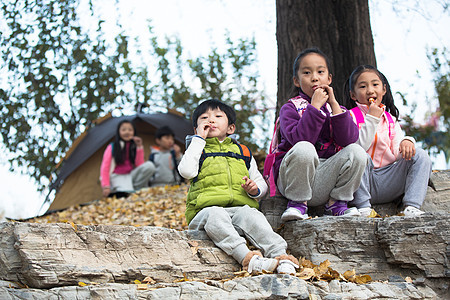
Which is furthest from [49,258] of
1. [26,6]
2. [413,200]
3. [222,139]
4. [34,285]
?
[26,6]

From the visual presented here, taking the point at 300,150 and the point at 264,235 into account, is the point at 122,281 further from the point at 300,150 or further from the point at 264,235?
the point at 300,150

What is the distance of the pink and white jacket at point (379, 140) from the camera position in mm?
4207

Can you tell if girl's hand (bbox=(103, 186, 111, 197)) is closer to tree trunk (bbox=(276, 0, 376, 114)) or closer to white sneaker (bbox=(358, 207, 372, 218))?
tree trunk (bbox=(276, 0, 376, 114))

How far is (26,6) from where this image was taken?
845 cm

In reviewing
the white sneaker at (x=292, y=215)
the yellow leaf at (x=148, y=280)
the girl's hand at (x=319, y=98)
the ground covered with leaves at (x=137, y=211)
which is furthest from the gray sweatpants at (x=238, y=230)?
the ground covered with leaves at (x=137, y=211)

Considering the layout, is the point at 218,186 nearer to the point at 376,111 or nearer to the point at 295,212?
the point at 295,212

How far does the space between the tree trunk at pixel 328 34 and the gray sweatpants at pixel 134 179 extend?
11.6 feet

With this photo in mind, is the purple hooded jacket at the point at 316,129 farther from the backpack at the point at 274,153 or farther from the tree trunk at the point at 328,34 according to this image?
the tree trunk at the point at 328,34

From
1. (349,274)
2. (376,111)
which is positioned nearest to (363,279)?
(349,274)

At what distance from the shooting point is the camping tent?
9484 mm

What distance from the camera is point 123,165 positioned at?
27.8 feet

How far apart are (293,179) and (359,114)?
89 centimetres

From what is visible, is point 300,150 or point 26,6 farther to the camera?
point 26,6

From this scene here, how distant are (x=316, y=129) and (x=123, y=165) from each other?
199 inches
